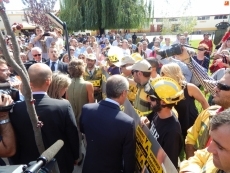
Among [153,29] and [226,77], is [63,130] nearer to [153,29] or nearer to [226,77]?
[226,77]

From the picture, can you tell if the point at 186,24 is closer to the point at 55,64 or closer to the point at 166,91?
the point at 55,64

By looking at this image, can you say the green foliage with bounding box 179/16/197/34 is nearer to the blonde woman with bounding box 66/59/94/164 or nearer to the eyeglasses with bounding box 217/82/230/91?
the blonde woman with bounding box 66/59/94/164

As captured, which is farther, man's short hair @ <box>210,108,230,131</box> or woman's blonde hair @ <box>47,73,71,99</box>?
woman's blonde hair @ <box>47,73,71,99</box>

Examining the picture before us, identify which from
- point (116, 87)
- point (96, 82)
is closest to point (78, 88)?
point (96, 82)

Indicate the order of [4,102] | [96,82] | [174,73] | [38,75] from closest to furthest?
[4,102] → [38,75] → [174,73] → [96,82]

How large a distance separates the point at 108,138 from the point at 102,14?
75.9ft

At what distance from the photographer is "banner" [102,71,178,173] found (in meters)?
1.65

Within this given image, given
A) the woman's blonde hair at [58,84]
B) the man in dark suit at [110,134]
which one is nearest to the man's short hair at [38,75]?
the man in dark suit at [110,134]

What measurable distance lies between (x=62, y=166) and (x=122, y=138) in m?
0.81

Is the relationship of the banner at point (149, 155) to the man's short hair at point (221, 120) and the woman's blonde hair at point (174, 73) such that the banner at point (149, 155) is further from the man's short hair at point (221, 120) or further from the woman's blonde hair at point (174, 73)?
the woman's blonde hair at point (174, 73)

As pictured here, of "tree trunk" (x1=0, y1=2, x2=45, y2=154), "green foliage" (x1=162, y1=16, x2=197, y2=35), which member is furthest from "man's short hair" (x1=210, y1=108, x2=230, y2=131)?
"green foliage" (x1=162, y1=16, x2=197, y2=35)

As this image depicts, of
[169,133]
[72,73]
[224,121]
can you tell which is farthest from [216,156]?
[72,73]

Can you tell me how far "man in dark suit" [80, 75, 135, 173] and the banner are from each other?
89mm

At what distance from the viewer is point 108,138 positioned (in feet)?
7.31
